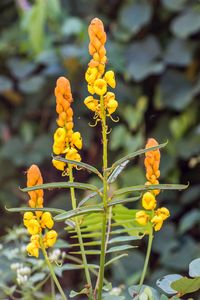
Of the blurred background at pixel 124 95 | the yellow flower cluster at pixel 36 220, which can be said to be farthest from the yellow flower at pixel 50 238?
the blurred background at pixel 124 95

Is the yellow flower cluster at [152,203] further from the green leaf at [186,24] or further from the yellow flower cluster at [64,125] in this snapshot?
the green leaf at [186,24]

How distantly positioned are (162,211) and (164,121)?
1.47 m

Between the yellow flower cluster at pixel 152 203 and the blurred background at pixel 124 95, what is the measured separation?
125 centimetres

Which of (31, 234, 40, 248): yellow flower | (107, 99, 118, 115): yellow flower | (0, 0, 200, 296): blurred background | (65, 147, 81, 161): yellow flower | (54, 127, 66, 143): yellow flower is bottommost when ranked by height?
(31, 234, 40, 248): yellow flower

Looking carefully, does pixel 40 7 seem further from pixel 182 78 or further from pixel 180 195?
pixel 180 195

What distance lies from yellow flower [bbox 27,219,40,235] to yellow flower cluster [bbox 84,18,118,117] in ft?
0.33

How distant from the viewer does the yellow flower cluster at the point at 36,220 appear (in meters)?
0.53

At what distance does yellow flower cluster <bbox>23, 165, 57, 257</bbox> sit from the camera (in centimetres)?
53

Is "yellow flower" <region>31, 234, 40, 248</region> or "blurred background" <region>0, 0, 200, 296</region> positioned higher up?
"blurred background" <region>0, 0, 200, 296</region>

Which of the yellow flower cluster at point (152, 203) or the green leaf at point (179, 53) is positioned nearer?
the yellow flower cluster at point (152, 203)

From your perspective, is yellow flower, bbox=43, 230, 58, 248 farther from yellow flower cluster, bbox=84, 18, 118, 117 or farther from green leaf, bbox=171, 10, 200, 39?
green leaf, bbox=171, 10, 200, 39

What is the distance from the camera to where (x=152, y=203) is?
0.54 metres

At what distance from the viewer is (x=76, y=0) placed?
222cm

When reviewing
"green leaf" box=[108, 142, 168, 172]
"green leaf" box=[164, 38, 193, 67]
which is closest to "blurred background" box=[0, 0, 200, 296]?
"green leaf" box=[164, 38, 193, 67]
